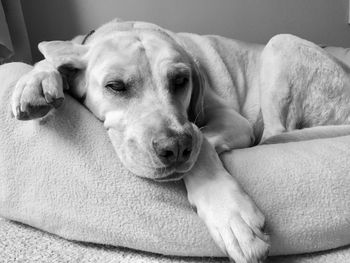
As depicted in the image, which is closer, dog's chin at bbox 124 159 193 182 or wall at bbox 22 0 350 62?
dog's chin at bbox 124 159 193 182

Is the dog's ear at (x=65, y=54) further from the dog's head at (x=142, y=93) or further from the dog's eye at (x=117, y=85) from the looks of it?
the dog's eye at (x=117, y=85)

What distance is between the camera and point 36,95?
1159 mm

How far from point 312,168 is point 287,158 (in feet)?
0.25

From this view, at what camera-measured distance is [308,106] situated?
1.82 metres

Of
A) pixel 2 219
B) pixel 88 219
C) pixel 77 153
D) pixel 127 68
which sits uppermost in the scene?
pixel 127 68

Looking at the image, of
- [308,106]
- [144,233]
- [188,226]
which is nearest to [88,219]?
[144,233]

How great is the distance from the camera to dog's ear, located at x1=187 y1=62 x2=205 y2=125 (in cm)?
149

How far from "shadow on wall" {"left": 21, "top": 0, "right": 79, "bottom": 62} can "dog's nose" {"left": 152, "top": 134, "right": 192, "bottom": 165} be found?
196cm

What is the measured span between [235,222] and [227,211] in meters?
0.04

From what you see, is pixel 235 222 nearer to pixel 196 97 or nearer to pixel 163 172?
pixel 163 172

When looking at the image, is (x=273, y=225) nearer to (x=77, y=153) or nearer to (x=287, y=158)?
(x=287, y=158)

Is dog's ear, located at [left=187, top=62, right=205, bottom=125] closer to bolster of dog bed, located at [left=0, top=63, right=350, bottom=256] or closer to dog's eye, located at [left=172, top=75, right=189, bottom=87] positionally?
dog's eye, located at [left=172, top=75, right=189, bottom=87]

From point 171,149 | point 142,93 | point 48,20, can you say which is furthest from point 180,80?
point 48,20

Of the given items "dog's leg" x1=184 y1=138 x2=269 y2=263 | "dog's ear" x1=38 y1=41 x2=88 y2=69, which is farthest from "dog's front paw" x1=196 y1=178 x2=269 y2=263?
"dog's ear" x1=38 y1=41 x2=88 y2=69
